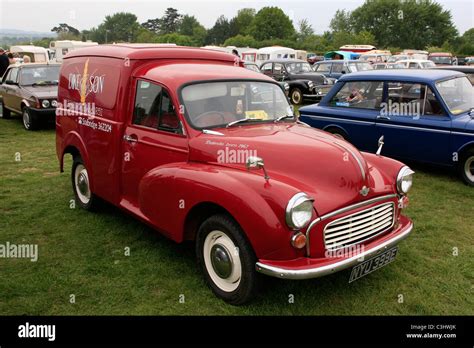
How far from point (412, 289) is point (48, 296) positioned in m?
3.28

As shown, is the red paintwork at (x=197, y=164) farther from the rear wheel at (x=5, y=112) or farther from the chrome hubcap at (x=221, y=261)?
the rear wheel at (x=5, y=112)

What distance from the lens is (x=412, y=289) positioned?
3.92 m

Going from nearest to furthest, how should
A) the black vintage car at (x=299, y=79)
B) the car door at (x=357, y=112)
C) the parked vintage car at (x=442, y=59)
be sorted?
the car door at (x=357, y=112) < the black vintage car at (x=299, y=79) < the parked vintage car at (x=442, y=59)

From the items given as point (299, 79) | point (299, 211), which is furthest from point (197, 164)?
A: point (299, 79)

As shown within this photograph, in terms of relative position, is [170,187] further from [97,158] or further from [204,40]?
[204,40]

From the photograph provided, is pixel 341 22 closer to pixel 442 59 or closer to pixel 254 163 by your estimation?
pixel 442 59

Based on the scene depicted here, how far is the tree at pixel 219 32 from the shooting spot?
10088cm

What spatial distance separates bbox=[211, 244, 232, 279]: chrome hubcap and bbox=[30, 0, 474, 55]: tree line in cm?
6166

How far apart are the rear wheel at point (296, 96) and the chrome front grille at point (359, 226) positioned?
1326cm

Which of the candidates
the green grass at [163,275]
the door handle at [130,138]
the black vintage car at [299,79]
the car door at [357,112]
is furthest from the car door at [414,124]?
the black vintage car at [299,79]

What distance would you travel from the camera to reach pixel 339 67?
1889cm

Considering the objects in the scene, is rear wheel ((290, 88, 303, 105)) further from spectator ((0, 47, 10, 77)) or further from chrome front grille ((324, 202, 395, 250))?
chrome front grille ((324, 202, 395, 250))

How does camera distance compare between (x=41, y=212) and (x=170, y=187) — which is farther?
(x=41, y=212)
